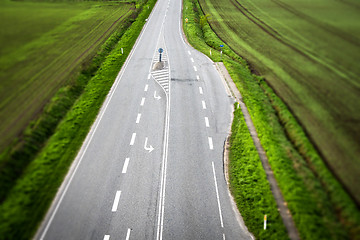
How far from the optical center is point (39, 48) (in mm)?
30391

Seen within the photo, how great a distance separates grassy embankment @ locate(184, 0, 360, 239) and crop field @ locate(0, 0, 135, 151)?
53.9ft

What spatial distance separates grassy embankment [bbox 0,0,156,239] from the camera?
12.3m

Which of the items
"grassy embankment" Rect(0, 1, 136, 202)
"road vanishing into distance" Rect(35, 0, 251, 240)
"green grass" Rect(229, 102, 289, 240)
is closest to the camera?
"green grass" Rect(229, 102, 289, 240)

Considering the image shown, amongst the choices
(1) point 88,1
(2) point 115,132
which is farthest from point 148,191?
(1) point 88,1

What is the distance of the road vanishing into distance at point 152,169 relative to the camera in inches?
504

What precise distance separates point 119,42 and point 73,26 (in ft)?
34.4

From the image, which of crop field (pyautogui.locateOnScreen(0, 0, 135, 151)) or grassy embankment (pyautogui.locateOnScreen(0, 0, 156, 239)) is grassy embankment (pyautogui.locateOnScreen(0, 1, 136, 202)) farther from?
grassy embankment (pyautogui.locateOnScreen(0, 0, 156, 239))

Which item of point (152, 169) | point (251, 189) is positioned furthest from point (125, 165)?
point (251, 189)

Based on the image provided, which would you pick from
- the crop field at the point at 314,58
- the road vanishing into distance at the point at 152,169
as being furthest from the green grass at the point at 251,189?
the crop field at the point at 314,58

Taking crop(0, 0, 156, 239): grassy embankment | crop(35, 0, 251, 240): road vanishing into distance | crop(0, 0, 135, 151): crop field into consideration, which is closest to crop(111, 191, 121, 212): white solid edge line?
crop(35, 0, 251, 240): road vanishing into distance

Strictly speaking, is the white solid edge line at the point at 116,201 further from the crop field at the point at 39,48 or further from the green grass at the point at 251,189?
the crop field at the point at 39,48

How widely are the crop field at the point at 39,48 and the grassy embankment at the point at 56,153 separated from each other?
1.68 metres

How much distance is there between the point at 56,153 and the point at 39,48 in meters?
20.5

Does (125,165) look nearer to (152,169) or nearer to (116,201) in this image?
(152,169)
